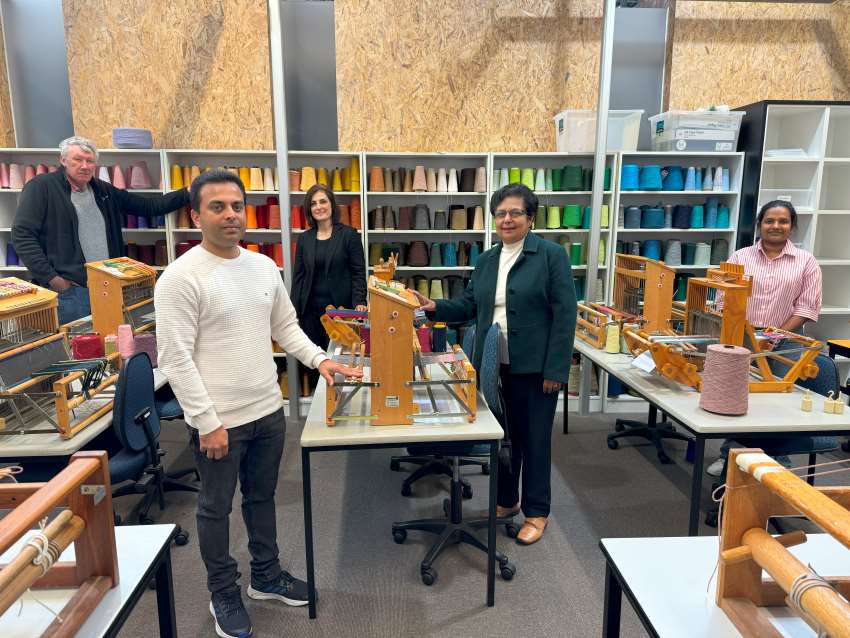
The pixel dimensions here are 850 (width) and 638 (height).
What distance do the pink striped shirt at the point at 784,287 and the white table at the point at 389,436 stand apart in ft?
6.57

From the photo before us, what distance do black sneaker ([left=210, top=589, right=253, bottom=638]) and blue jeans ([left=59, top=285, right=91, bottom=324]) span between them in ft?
7.16

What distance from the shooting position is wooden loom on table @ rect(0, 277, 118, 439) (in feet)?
7.16

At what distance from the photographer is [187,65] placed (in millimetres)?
4699

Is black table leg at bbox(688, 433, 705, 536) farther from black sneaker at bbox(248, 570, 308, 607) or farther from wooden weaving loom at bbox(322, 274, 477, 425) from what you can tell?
black sneaker at bbox(248, 570, 308, 607)

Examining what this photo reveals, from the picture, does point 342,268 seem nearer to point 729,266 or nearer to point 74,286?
point 74,286

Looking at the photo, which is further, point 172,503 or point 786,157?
point 786,157

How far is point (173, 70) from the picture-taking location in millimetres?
4699

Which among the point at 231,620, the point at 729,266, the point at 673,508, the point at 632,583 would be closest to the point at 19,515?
the point at 632,583

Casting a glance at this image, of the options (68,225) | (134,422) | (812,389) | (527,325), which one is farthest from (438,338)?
(68,225)

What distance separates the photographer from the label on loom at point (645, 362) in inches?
110

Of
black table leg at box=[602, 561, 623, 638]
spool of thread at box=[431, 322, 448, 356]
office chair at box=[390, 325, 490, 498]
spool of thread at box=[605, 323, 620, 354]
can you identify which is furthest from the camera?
spool of thread at box=[605, 323, 620, 354]

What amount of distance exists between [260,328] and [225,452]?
445 millimetres

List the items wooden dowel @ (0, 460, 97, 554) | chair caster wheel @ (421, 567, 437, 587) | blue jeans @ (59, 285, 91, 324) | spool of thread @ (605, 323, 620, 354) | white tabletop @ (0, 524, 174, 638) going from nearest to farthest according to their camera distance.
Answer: wooden dowel @ (0, 460, 97, 554)
white tabletop @ (0, 524, 174, 638)
chair caster wheel @ (421, 567, 437, 587)
spool of thread @ (605, 323, 620, 354)
blue jeans @ (59, 285, 91, 324)

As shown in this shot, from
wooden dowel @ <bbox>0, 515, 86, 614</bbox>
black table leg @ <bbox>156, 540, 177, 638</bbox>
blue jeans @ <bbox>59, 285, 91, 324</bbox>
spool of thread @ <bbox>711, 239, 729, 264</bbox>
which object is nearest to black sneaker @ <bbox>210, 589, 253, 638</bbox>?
black table leg @ <bbox>156, 540, 177, 638</bbox>
